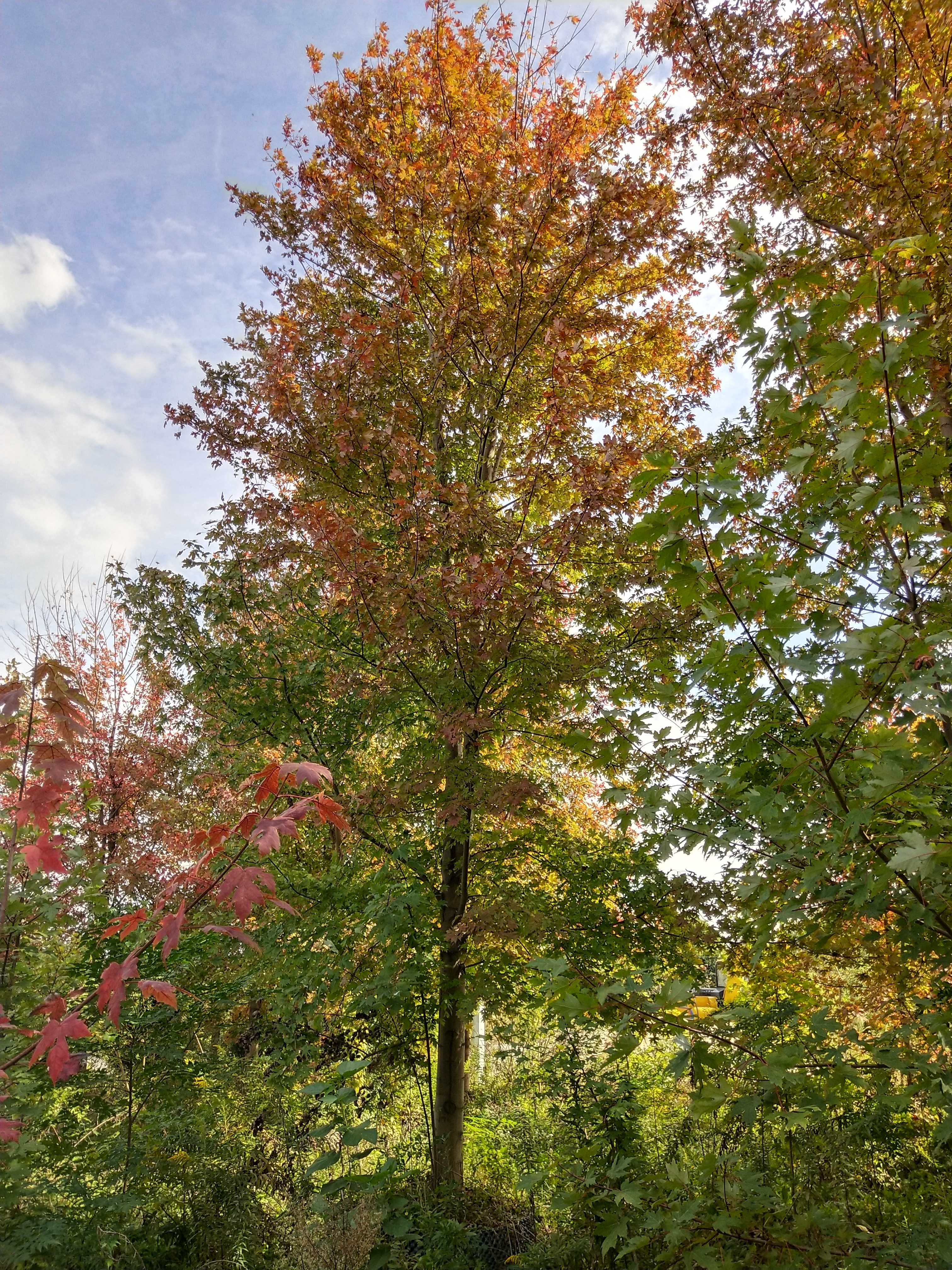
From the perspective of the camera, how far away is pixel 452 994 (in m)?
4.69

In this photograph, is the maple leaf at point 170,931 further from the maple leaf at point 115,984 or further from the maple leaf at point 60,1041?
the maple leaf at point 60,1041

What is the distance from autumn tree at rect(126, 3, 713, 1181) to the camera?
13.9ft

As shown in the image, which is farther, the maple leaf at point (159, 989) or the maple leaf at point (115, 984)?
the maple leaf at point (115, 984)

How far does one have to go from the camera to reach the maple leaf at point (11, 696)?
6.23 feet

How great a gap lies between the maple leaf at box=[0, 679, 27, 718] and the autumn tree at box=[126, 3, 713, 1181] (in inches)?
88.1

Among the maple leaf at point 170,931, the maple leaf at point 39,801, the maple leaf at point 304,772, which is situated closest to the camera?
the maple leaf at point 170,931

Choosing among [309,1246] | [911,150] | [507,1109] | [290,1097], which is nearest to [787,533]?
[911,150]

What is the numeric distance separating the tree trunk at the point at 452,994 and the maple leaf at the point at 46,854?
2.27m

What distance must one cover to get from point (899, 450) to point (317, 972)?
3.97 metres

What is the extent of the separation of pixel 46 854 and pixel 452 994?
3.37 metres

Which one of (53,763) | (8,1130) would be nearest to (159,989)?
(53,763)

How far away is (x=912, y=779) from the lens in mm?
1597

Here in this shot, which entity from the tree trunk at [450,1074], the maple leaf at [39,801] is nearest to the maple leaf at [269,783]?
the maple leaf at [39,801]

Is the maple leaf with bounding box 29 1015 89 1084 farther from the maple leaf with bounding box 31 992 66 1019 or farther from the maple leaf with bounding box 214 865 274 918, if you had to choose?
the maple leaf with bounding box 214 865 274 918
